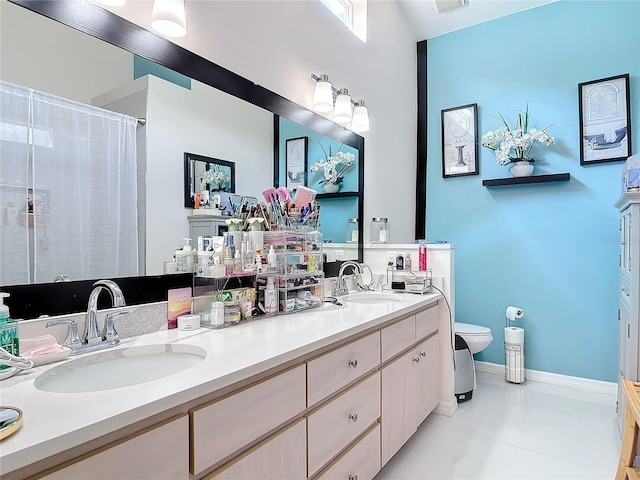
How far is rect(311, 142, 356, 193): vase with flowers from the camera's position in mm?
2309

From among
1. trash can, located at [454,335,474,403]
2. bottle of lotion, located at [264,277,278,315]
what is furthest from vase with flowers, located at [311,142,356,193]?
trash can, located at [454,335,474,403]

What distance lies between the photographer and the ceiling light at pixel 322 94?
217 cm

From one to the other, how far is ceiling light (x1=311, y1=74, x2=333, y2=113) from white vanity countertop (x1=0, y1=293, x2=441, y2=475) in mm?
1279

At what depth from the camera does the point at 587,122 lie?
280 cm

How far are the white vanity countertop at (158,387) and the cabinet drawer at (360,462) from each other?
0.47 metres

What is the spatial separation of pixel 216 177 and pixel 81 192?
1.82 feet

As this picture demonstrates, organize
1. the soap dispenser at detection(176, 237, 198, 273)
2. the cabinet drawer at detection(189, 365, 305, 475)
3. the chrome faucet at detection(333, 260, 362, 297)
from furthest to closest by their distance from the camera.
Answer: the chrome faucet at detection(333, 260, 362, 297) → the soap dispenser at detection(176, 237, 198, 273) → the cabinet drawer at detection(189, 365, 305, 475)

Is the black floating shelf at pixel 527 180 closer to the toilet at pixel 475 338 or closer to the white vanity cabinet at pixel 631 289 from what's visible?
the white vanity cabinet at pixel 631 289

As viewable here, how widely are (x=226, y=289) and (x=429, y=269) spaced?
141 centimetres

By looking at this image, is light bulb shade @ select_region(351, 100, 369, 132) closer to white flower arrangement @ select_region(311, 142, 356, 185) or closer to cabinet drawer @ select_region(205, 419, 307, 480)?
white flower arrangement @ select_region(311, 142, 356, 185)

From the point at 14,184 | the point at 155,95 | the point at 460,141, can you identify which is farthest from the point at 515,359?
the point at 14,184

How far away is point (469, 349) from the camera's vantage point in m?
2.77

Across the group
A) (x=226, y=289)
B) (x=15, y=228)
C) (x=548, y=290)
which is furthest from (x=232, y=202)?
(x=548, y=290)

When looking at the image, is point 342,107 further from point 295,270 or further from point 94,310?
point 94,310
